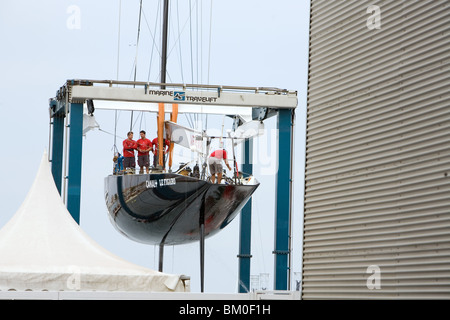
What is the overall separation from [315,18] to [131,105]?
15.9m

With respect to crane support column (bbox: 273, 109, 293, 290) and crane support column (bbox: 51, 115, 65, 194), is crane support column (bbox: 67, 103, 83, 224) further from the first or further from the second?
crane support column (bbox: 273, 109, 293, 290)

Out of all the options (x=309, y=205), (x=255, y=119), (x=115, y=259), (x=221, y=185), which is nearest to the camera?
(x=309, y=205)

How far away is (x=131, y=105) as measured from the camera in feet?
102

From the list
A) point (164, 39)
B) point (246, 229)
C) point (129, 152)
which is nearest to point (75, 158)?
point (129, 152)

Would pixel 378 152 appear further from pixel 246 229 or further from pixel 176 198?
pixel 246 229

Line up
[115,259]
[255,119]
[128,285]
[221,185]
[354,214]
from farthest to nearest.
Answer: [255,119] < [221,185] < [115,259] < [128,285] < [354,214]

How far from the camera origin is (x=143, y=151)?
30.3 m

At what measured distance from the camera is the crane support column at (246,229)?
3269 centimetres

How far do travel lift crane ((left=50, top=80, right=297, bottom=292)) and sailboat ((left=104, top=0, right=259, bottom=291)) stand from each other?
65 cm

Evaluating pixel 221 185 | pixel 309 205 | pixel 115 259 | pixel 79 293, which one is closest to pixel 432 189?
pixel 309 205

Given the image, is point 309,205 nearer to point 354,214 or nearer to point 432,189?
point 354,214

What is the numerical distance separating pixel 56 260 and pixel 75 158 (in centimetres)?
1150

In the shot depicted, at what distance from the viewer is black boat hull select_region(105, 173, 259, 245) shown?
2980 centimetres
